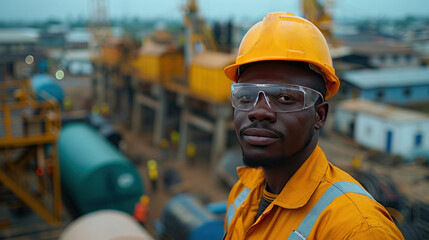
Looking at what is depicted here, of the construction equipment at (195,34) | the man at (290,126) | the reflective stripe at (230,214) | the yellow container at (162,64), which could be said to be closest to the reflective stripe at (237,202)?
the reflective stripe at (230,214)

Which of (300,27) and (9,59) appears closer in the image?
(300,27)

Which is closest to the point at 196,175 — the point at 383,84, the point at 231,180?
the point at 231,180

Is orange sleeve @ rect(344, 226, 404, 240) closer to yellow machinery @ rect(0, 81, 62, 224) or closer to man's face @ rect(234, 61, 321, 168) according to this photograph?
man's face @ rect(234, 61, 321, 168)

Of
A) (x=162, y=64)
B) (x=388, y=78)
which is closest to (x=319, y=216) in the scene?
(x=162, y=64)

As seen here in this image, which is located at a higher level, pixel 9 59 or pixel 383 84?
pixel 9 59

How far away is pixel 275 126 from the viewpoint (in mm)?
2041

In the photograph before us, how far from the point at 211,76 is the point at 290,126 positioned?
1807cm

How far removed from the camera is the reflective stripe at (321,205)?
192cm

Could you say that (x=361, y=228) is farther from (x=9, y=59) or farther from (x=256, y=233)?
(x=9, y=59)

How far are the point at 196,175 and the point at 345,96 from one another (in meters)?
16.5

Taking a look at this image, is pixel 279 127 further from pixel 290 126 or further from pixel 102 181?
pixel 102 181

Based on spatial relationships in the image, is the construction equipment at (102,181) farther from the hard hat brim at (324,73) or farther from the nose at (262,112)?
the nose at (262,112)

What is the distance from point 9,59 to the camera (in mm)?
17047

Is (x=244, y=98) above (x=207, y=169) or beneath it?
above
